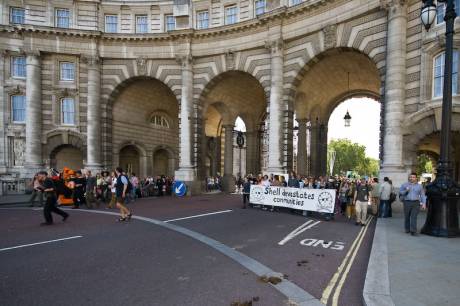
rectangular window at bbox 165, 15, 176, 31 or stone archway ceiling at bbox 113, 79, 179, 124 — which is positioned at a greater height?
rectangular window at bbox 165, 15, 176, 31

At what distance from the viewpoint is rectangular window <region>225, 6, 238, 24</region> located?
2272cm

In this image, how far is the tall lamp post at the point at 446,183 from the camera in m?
8.03

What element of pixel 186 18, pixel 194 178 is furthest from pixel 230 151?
pixel 186 18

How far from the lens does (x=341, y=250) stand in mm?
7180

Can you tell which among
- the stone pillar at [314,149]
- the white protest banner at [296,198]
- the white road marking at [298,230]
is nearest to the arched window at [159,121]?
the stone pillar at [314,149]

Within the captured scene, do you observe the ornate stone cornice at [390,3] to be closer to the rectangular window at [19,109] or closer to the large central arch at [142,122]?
the large central arch at [142,122]

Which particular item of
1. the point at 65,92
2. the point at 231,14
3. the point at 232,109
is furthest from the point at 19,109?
the point at 231,14

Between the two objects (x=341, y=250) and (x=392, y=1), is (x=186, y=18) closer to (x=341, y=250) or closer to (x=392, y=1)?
(x=392, y=1)

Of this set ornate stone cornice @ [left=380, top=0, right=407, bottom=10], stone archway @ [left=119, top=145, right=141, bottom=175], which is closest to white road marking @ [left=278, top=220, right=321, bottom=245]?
ornate stone cornice @ [left=380, top=0, right=407, bottom=10]

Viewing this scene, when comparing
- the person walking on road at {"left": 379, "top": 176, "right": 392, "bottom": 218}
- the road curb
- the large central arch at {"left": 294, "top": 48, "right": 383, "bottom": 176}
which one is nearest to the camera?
the road curb

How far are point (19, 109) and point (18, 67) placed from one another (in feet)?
10.8

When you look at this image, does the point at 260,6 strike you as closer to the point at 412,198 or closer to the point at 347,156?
the point at 412,198

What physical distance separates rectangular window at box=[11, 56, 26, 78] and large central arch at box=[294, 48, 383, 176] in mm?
21307

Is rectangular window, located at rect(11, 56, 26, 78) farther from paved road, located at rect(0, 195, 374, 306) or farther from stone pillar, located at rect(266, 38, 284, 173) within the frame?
stone pillar, located at rect(266, 38, 284, 173)
